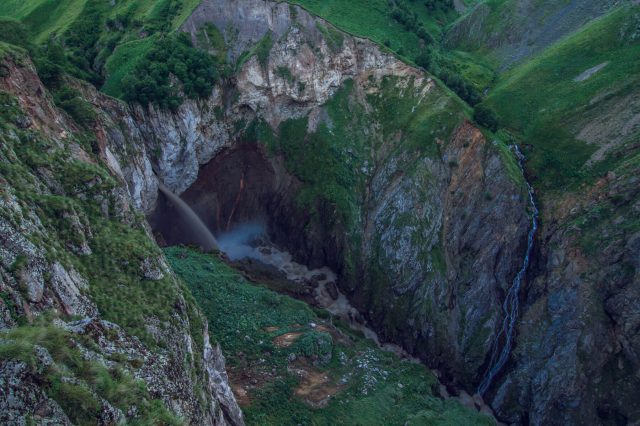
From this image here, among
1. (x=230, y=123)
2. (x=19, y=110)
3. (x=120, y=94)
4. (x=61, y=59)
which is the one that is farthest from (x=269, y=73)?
(x=19, y=110)

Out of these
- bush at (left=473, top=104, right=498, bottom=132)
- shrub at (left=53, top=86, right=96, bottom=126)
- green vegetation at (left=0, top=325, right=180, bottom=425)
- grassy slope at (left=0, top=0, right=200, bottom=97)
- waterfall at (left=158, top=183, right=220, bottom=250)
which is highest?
grassy slope at (left=0, top=0, right=200, bottom=97)

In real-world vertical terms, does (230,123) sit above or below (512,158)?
above

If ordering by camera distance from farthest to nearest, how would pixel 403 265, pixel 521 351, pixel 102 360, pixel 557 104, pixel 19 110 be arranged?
1. pixel 557 104
2. pixel 403 265
3. pixel 521 351
4. pixel 19 110
5. pixel 102 360

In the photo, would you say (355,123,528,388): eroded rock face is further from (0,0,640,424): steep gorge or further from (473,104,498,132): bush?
(473,104,498,132): bush

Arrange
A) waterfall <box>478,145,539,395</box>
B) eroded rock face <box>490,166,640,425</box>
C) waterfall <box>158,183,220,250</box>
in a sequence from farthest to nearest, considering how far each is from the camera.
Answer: waterfall <box>158,183,220,250</box>, waterfall <box>478,145,539,395</box>, eroded rock face <box>490,166,640,425</box>

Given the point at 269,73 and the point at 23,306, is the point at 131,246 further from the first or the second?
the point at 269,73

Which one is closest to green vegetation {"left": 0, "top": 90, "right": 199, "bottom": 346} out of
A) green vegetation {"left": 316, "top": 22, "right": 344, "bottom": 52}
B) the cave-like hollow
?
the cave-like hollow

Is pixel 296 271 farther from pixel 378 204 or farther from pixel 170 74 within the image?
pixel 170 74
